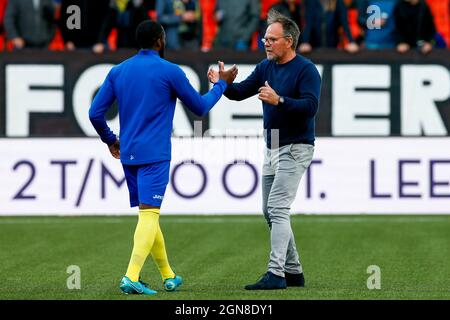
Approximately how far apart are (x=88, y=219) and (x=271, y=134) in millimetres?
8850

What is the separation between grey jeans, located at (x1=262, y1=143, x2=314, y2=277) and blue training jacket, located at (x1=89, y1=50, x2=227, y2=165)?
86 centimetres

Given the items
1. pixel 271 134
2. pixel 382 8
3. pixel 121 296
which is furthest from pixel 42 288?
pixel 382 8

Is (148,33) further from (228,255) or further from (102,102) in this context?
(228,255)

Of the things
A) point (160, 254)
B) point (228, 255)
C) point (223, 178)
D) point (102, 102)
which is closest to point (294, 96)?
point (102, 102)

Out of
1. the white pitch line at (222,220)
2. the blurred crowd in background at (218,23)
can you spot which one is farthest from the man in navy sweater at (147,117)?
the blurred crowd in background at (218,23)

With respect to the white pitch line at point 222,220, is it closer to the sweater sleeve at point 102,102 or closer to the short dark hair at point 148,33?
the sweater sleeve at point 102,102

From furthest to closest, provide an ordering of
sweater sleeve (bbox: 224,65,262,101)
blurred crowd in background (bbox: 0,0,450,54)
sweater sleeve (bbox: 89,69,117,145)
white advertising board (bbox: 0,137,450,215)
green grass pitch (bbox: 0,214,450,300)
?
blurred crowd in background (bbox: 0,0,450,54), white advertising board (bbox: 0,137,450,215), sweater sleeve (bbox: 224,65,262,101), green grass pitch (bbox: 0,214,450,300), sweater sleeve (bbox: 89,69,117,145)

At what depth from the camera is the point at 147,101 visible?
35.3 ft

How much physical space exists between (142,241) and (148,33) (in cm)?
166

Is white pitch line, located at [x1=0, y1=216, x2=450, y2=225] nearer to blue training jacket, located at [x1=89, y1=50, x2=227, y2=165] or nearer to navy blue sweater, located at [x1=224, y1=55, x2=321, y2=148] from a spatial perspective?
navy blue sweater, located at [x1=224, y1=55, x2=321, y2=148]

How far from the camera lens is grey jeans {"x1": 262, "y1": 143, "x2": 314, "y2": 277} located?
1110cm

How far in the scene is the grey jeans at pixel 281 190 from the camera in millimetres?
11102

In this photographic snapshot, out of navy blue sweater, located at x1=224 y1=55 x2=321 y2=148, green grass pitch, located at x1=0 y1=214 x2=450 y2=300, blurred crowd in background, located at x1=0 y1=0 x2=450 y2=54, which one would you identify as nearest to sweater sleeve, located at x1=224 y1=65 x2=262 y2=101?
navy blue sweater, located at x1=224 y1=55 x2=321 y2=148
